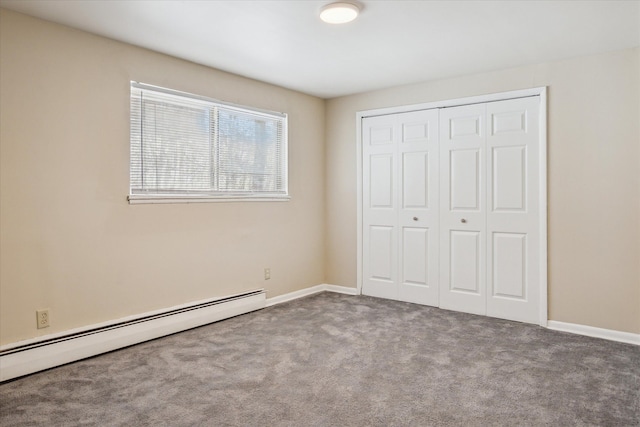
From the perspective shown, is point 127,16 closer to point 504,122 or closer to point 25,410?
point 25,410

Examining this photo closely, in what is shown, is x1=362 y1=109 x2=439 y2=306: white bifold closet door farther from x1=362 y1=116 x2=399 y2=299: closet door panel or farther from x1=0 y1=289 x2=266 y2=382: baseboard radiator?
x1=0 y1=289 x2=266 y2=382: baseboard radiator

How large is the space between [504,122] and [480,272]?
4.83 ft

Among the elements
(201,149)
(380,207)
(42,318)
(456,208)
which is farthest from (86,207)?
(456,208)

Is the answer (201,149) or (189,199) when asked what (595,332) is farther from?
(201,149)

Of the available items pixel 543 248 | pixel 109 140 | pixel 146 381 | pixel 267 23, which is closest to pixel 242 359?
pixel 146 381

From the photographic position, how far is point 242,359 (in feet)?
9.76

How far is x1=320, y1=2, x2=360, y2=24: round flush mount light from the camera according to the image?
2.60 meters

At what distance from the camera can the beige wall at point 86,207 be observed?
8.96 feet

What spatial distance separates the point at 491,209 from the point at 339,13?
7.92 feet

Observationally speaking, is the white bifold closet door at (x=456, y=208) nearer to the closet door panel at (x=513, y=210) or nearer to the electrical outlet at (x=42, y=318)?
the closet door panel at (x=513, y=210)

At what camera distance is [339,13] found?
2.67 meters

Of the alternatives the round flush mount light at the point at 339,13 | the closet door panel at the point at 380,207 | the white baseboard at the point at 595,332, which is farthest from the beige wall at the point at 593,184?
the round flush mount light at the point at 339,13

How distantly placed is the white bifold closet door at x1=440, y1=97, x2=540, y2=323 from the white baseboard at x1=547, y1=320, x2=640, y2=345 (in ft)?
0.58

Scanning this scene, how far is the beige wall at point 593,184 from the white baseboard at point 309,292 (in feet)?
7.27
